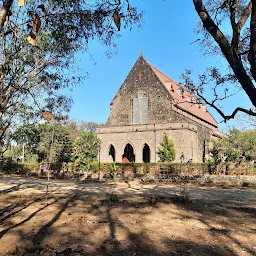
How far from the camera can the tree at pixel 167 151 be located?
95.5ft

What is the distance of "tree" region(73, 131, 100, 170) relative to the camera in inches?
1067

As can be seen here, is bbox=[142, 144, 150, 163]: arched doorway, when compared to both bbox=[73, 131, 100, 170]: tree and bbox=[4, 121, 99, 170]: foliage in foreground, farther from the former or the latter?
bbox=[73, 131, 100, 170]: tree

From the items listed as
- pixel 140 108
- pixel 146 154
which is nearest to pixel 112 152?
pixel 146 154

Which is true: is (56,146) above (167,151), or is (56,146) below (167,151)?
above

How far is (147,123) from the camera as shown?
35094mm

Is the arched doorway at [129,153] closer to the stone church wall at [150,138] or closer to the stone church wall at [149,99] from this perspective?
the stone church wall at [150,138]

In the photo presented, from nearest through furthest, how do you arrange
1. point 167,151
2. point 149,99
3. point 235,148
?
point 235,148 → point 167,151 → point 149,99

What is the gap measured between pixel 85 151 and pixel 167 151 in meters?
7.76

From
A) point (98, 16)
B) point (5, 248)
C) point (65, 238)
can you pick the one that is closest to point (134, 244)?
point (65, 238)

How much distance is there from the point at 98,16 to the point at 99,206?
21.0ft

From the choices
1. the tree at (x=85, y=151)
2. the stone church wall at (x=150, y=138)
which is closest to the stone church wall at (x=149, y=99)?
the stone church wall at (x=150, y=138)

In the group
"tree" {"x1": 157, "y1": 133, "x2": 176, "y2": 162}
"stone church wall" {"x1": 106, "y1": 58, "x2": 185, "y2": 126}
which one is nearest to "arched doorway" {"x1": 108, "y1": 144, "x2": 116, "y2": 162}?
"stone church wall" {"x1": 106, "y1": 58, "x2": 185, "y2": 126}

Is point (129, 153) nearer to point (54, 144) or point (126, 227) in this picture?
point (54, 144)

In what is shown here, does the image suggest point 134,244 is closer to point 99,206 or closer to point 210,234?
point 210,234
